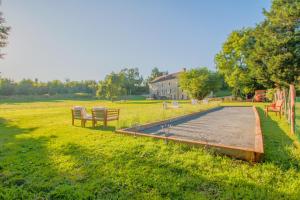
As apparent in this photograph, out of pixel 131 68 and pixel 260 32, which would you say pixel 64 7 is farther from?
pixel 131 68

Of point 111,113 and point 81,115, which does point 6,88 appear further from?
point 111,113

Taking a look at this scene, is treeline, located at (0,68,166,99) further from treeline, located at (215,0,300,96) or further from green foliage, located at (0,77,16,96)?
treeline, located at (215,0,300,96)

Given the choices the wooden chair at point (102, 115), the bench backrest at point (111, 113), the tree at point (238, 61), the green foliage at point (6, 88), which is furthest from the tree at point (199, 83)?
the green foliage at point (6, 88)

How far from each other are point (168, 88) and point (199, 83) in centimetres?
3645

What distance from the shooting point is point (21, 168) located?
4211mm

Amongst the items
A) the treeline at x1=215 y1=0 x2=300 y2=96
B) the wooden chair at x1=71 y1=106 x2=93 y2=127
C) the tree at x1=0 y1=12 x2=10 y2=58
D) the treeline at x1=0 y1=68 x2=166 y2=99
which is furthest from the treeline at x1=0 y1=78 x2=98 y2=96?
the wooden chair at x1=71 y1=106 x2=93 y2=127

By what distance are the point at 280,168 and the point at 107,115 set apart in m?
7.23

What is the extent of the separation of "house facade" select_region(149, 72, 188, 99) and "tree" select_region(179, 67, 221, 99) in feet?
87.4

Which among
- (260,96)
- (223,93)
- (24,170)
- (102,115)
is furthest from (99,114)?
(223,93)

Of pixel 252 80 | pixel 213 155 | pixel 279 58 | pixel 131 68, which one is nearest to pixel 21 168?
pixel 213 155

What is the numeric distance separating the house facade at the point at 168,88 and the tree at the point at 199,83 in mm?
26643

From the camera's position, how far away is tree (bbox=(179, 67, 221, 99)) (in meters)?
31.6

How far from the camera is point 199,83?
31.2m

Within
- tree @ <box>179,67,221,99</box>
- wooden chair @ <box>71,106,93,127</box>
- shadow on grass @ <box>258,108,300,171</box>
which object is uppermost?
tree @ <box>179,67,221,99</box>
